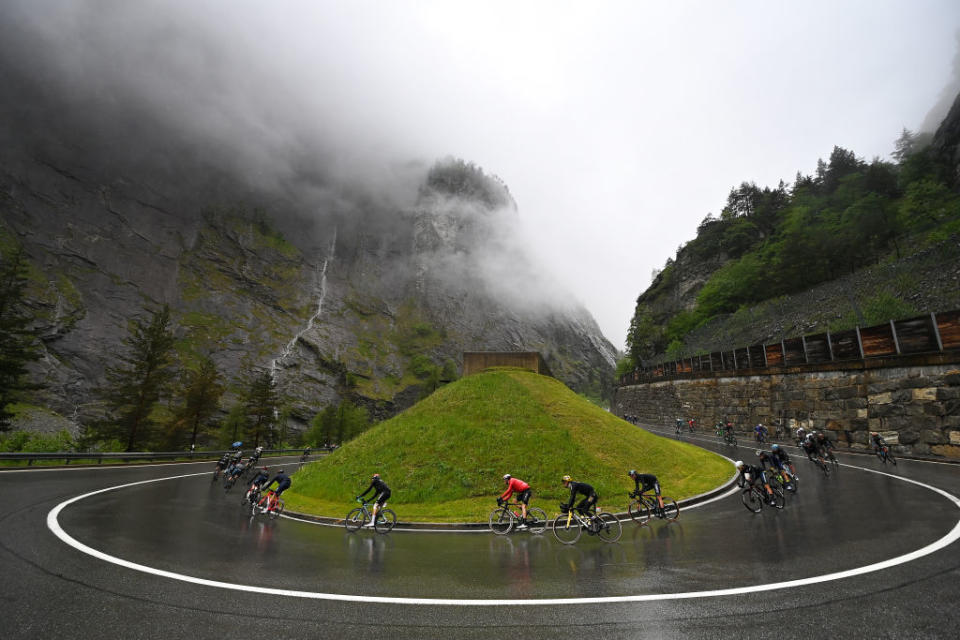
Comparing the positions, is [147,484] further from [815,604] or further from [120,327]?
[120,327]

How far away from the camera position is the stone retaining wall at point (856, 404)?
18.2 m

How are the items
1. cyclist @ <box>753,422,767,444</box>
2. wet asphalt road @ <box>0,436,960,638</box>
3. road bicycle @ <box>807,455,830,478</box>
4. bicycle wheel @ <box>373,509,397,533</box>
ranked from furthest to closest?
cyclist @ <box>753,422,767,444</box> → road bicycle @ <box>807,455,830,478</box> → bicycle wheel @ <box>373,509,397,533</box> → wet asphalt road @ <box>0,436,960,638</box>

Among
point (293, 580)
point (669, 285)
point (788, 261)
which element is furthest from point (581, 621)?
point (669, 285)

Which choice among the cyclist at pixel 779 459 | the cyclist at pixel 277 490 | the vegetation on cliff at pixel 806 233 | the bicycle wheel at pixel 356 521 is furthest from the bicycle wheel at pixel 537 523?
the vegetation on cliff at pixel 806 233

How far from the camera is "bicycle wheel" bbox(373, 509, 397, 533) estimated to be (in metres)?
12.9

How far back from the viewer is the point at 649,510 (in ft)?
41.3

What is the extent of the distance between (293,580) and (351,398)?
356 feet

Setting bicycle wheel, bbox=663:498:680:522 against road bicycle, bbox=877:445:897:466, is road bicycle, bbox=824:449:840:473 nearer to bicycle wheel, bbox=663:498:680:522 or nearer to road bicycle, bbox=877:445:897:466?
road bicycle, bbox=877:445:897:466

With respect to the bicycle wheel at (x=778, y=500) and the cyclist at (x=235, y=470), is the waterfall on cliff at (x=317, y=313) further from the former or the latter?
the bicycle wheel at (x=778, y=500)

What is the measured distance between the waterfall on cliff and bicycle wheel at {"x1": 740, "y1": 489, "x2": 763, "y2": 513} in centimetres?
Answer: 10309

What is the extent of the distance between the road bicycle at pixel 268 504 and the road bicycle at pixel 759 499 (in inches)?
653

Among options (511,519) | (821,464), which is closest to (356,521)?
(511,519)

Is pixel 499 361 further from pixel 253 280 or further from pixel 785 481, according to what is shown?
pixel 253 280

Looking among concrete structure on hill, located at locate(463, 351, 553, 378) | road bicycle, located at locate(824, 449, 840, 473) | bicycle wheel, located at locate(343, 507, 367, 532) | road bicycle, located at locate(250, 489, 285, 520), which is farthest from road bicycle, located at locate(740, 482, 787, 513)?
concrete structure on hill, located at locate(463, 351, 553, 378)
